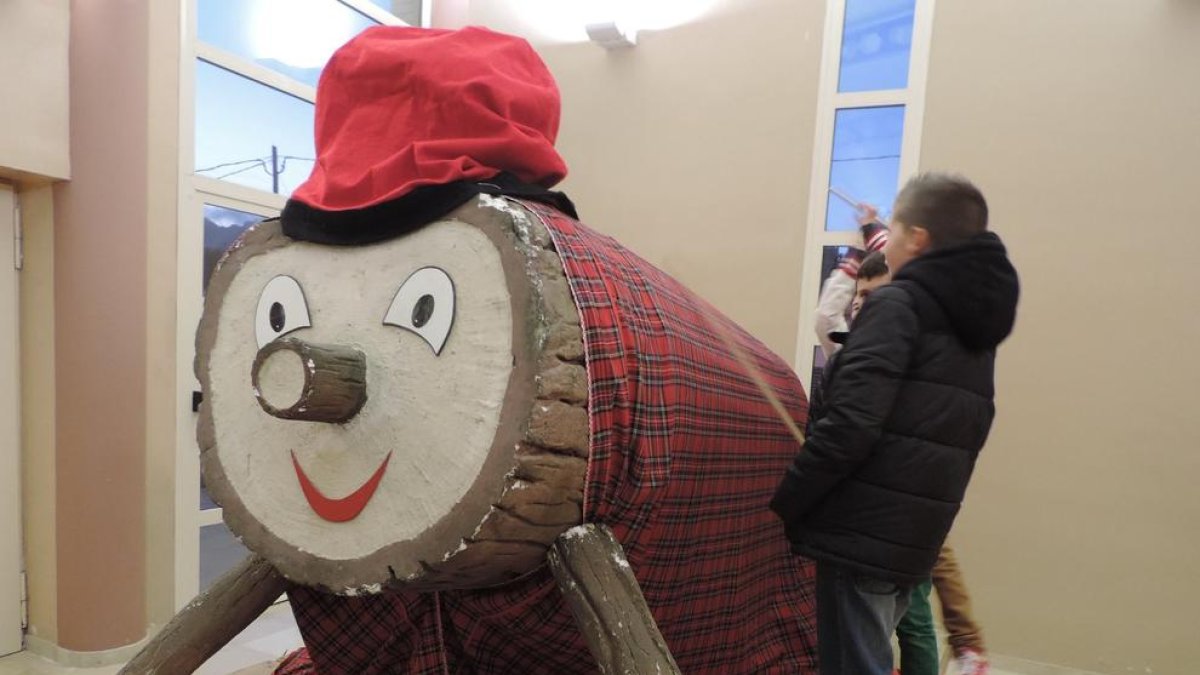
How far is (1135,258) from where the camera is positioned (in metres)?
2.29

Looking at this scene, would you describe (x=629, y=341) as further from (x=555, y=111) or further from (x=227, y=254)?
(x=227, y=254)

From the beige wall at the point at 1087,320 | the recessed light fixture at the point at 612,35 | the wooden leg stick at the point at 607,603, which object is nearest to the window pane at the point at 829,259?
the beige wall at the point at 1087,320

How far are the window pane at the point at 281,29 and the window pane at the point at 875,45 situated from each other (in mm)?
1653

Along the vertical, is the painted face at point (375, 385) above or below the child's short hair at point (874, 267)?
below

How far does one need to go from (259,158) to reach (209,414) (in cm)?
178

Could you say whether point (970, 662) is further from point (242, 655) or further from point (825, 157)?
point (242, 655)

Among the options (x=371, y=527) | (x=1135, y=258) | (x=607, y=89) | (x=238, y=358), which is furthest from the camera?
(x=607, y=89)

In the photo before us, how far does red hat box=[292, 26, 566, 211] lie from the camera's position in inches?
37.6

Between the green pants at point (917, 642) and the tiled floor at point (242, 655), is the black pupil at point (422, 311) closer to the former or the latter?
the green pants at point (917, 642)

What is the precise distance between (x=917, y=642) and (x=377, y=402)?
131 cm

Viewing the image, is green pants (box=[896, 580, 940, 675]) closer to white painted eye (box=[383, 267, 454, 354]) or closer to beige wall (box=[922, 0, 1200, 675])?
beige wall (box=[922, 0, 1200, 675])

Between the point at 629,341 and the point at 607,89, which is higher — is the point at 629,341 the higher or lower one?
the lower one

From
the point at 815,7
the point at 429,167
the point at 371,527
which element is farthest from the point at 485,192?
the point at 815,7

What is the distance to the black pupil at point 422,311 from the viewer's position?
0.88 metres
